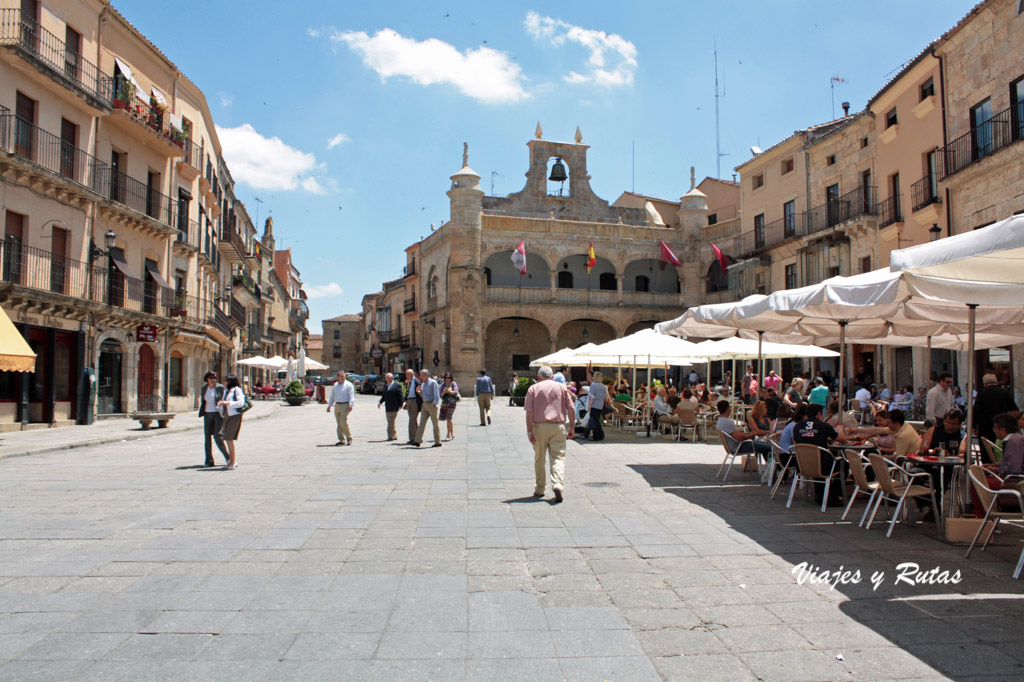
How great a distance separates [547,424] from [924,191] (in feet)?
61.9

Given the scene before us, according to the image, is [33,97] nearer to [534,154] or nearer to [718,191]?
[534,154]

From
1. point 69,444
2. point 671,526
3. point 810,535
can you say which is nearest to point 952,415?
point 810,535

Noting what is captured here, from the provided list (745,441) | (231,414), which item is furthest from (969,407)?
(231,414)

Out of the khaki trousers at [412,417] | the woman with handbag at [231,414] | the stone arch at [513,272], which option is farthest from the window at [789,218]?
the woman with handbag at [231,414]

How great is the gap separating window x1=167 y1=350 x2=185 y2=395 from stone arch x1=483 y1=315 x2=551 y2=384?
17.7 meters

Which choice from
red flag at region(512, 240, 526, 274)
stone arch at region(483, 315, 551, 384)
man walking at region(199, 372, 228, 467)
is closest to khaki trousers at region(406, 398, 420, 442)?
man walking at region(199, 372, 228, 467)

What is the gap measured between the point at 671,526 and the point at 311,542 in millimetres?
3268

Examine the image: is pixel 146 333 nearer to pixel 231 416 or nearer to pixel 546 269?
pixel 231 416

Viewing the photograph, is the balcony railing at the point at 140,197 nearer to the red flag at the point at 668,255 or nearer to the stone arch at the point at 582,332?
the stone arch at the point at 582,332

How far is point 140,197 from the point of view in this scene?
23703 mm

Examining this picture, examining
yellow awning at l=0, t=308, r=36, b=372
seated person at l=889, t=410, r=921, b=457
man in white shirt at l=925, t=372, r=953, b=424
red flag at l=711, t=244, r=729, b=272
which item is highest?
red flag at l=711, t=244, r=729, b=272

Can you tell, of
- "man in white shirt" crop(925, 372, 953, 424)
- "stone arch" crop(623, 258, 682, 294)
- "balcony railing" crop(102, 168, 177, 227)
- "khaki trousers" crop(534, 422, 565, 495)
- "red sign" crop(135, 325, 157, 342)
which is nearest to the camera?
"khaki trousers" crop(534, 422, 565, 495)

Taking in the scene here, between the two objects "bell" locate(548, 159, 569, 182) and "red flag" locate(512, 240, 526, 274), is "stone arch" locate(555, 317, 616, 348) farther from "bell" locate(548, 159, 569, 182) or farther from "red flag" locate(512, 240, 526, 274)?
"bell" locate(548, 159, 569, 182)

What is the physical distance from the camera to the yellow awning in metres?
12.7
